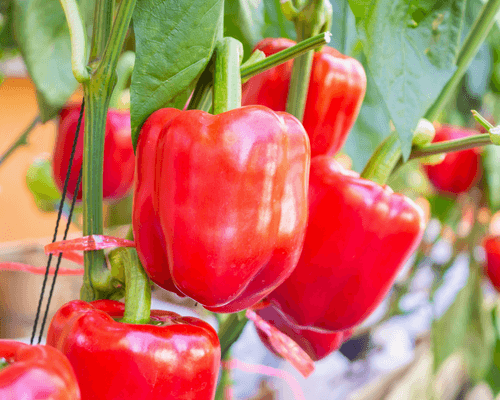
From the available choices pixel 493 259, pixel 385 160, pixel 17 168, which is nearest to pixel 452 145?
pixel 385 160

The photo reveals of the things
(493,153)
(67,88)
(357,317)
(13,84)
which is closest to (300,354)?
(357,317)

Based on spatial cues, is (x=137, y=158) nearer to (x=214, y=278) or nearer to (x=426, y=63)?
(x=214, y=278)

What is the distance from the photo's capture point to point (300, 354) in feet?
1.33

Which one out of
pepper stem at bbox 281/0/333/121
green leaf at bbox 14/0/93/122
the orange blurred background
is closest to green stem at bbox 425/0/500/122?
pepper stem at bbox 281/0/333/121

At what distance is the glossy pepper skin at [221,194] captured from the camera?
0.29m

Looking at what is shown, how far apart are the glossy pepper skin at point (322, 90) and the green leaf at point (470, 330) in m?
0.89

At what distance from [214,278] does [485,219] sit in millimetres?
1163

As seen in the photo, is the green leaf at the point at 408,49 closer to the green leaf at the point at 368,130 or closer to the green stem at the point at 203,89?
the green stem at the point at 203,89

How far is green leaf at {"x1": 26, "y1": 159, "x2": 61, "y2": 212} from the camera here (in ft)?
3.01

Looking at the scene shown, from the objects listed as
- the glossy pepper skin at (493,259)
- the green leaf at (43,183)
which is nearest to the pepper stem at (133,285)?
the green leaf at (43,183)

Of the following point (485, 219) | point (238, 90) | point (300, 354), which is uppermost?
point (238, 90)

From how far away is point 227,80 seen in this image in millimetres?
308

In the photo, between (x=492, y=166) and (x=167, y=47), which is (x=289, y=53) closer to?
(x=167, y=47)

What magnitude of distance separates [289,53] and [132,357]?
0.20 meters
